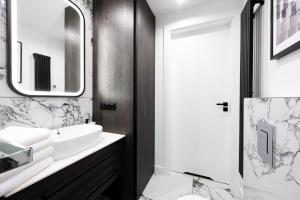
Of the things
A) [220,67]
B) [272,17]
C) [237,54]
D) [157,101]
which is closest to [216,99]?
[220,67]

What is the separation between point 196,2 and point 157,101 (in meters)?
1.40

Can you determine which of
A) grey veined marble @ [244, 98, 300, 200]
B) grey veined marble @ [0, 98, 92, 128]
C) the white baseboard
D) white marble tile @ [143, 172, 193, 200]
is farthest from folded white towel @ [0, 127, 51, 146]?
the white baseboard

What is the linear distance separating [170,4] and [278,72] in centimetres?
150

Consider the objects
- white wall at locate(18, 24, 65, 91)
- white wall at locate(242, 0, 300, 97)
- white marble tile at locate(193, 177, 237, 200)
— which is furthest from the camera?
white marble tile at locate(193, 177, 237, 200)

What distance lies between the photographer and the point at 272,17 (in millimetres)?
978

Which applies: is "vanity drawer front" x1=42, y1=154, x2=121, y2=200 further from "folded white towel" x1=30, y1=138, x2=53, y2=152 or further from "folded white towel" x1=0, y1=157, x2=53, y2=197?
"folded white towel" x1=30, y1=138, x2=53, y2=152

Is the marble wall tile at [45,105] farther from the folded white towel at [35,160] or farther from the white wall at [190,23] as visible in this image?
the white wall at [190,23]

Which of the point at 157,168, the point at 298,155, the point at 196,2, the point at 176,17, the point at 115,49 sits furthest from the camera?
the point at 157,168

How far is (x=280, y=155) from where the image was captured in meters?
0.70

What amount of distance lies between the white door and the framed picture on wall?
76 centimetres

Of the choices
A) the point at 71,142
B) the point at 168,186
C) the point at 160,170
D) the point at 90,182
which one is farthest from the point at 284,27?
the point at 160,170

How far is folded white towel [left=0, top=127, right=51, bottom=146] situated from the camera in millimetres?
648

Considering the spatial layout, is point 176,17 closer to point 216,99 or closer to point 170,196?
point 216,99

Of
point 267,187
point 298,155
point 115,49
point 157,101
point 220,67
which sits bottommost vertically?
point 267,187
